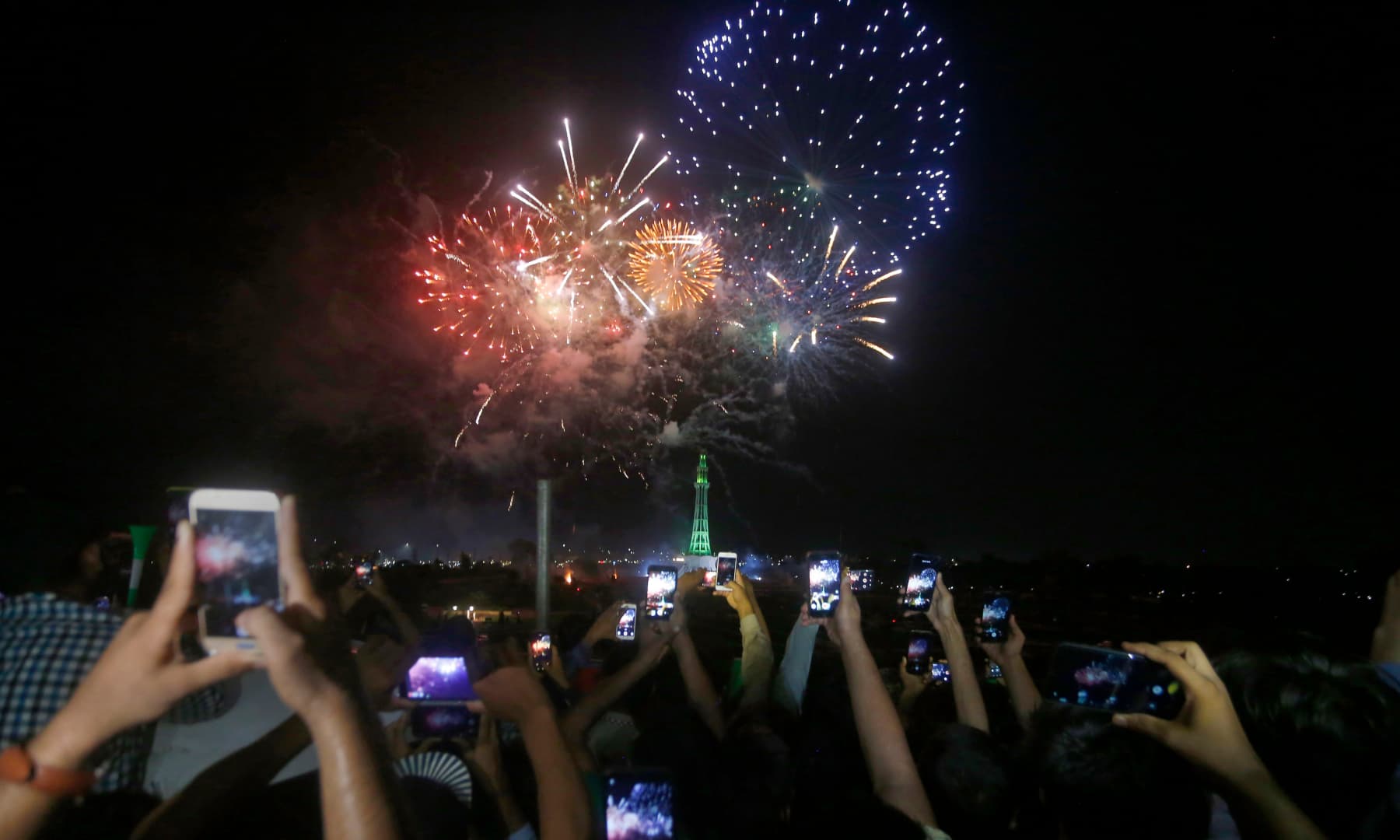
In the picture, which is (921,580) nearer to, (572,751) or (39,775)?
(572,751)

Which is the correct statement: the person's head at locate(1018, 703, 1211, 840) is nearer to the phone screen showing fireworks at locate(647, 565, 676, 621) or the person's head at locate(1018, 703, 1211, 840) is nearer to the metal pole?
the phone screen showing fireworks at locate(647, 565, 676, 621)

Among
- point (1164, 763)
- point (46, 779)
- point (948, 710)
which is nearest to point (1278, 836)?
point (1164, 763)

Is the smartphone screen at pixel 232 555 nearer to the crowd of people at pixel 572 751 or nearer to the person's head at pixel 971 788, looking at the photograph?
the crowd of people at pixel 572 751

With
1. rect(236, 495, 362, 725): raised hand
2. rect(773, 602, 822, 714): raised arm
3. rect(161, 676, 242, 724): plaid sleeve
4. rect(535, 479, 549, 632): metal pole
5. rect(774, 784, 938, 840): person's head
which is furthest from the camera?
rect(535, 479, 549, 632): metal pole

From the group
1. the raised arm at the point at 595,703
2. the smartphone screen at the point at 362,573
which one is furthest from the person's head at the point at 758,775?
the smartphone screen at the point at 362,573

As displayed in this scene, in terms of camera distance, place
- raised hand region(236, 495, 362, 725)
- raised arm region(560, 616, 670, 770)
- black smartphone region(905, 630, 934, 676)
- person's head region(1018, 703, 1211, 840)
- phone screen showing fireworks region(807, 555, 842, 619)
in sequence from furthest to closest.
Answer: black smartphone region(905, 630, 934, 676)
phone screen showing fireworks region(807, 555, 842, 619)
raised arm region(560, 616, 670, 770)
person's head region(1018, 703, 1211, 840)
raised hand region(236, 495, 362, 725)

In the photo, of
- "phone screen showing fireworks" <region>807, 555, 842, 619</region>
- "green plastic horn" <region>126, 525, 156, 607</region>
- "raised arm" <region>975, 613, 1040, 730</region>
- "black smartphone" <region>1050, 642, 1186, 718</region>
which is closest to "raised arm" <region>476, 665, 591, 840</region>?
"green plastic horn" <region>126, 525, 156, 607</region>

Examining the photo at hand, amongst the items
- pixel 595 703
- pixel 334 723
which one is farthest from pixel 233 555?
pixel 595 703
